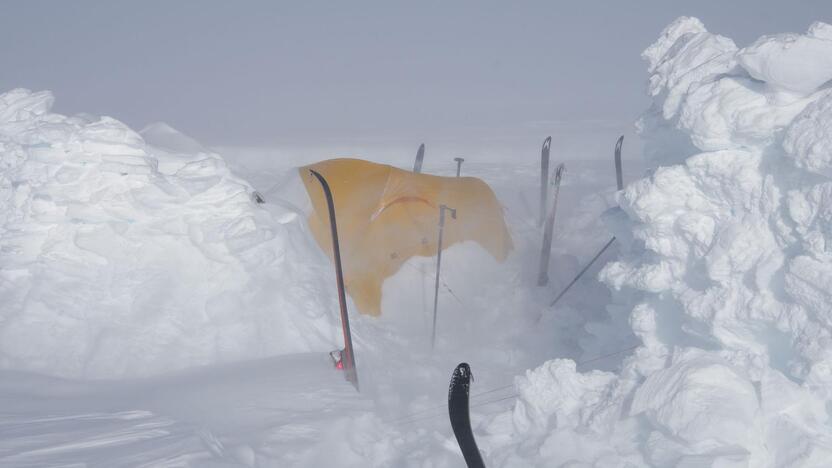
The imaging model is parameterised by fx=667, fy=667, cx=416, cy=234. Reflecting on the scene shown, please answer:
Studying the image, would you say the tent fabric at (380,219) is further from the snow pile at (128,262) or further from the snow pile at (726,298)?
the snow pile at (726,298)

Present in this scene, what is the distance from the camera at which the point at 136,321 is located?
7164mm

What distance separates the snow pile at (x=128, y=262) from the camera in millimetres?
6875

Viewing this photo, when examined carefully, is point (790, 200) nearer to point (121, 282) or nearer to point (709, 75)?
point (709, 75)

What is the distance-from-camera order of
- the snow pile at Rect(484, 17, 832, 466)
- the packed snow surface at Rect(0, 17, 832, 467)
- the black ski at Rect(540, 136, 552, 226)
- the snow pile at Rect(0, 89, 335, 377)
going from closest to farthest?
the snow pile at Rect(484, 17, 832, 466)
the packed snow surface at Rect(0, 17, 832, 467)
the snow pile at Rect(0, 89, 335, 377)
the black ski at Rect(540, 136, 552, 226)

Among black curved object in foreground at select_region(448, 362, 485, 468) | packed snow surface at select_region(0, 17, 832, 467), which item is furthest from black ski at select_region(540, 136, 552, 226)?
black curved object in foreground at select_region(448, 362, 485, 468)

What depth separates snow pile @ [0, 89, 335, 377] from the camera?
6875mm

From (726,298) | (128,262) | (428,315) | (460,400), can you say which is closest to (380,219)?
(428,315)

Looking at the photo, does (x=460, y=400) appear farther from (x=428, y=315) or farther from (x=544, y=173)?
(x=544, y=173)

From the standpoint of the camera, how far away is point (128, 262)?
7586 millimetres

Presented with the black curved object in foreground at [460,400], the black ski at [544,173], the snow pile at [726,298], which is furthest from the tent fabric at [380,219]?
the black curved object in foreground at [460,400]

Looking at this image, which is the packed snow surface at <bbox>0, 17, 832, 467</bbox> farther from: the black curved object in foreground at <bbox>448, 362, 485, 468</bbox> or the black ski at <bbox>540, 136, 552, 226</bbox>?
the black ski at <bbox>540, 136, 552, 226</bbox>

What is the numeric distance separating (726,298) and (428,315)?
196 inches

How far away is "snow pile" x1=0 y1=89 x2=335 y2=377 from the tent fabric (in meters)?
1.04

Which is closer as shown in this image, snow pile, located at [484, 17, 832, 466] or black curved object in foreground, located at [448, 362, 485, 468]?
black curved object in foreground, located at [448, 362, 485, 468]
